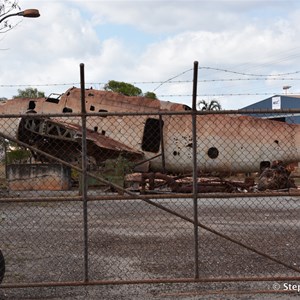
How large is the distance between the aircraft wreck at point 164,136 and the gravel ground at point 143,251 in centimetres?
959

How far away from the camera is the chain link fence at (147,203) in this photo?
24.5ft

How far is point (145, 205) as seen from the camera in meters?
17.6

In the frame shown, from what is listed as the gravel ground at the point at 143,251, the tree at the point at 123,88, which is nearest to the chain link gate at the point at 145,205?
the gravel ground at the point at 143,251

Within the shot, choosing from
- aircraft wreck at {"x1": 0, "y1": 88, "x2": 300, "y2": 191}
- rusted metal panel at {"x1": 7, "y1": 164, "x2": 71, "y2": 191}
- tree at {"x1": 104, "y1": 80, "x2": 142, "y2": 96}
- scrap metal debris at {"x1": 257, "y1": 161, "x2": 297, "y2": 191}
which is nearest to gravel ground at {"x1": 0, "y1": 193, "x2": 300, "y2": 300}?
scrap metal debris at {"x1": 257, "y1": 161, "x2": 297, "y2": 191}

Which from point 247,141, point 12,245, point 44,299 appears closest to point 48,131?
point 247,141

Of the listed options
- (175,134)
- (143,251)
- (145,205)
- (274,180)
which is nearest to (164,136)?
(175,134)

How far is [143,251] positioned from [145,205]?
26.2 ft

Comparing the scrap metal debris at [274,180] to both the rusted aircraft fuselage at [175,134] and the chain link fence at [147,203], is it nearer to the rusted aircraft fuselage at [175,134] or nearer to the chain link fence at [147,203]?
the chain link fence at [147,203]

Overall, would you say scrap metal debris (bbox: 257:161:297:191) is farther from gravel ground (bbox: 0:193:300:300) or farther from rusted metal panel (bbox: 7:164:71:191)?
rusted metal panel (bbox: 7:164:71:191)

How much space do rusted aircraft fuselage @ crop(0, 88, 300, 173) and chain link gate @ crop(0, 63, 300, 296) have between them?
61mm

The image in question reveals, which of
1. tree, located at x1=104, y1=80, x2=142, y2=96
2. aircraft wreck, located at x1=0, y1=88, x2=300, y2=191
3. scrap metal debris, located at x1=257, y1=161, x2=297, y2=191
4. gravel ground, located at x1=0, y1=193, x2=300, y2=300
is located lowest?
gravel ground, located at x1=0, y1=193, x2=300, y2=300

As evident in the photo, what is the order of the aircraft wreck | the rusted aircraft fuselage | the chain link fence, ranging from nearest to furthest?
the chain link fence < the aircraft wreck < the rusted aircraft fuselage

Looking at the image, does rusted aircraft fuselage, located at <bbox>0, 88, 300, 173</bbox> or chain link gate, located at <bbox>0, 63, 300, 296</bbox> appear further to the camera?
rusted aircraft fuselage, located at <bbox>0, 88, 300, 173</bbox>

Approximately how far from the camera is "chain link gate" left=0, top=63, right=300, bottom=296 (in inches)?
277
